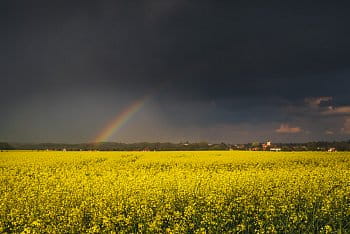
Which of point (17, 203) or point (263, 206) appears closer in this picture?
point (263, 206)

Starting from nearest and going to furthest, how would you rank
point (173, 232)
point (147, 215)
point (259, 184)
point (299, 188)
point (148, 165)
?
1. point (173, 232)
2. point (147, 215)
3. point (299, 188)
4. point (259, 184)
5. point (148, 165)

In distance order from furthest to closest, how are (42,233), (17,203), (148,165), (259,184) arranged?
(148,165), (259,184), (17,203), (42,233)

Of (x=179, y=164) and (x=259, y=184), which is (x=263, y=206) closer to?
(x=259, y=184)

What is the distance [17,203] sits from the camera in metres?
11.0

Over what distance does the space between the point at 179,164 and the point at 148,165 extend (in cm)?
281

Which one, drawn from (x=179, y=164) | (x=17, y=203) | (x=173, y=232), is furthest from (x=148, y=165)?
(x=173, y=232)

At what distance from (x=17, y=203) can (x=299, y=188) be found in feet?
33.1

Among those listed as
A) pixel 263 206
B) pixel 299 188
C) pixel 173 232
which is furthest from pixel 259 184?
pixel 173 232

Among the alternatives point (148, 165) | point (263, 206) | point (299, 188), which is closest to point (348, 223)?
point (263, 206)

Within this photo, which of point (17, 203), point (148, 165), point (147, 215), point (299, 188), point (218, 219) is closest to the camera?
point (218, 219)

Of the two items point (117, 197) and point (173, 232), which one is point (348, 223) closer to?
point (173, 232)

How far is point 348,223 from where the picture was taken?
324 inches

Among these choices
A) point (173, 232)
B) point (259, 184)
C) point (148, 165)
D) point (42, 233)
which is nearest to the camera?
point (173, 232)

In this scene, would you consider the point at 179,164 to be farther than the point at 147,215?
Yes
